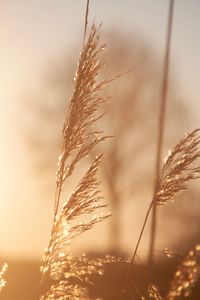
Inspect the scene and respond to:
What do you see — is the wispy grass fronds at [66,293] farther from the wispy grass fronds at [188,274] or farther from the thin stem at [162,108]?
the thin stem at [162,108]

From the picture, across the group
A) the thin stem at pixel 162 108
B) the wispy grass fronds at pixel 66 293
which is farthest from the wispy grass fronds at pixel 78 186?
the thin stem at pixel 162 108

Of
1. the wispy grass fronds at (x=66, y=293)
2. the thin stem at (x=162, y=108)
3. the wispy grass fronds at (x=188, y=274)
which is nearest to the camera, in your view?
the wispy grass fronds at (x=188, y=274)

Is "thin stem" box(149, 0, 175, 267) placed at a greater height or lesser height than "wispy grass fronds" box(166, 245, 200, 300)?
greater

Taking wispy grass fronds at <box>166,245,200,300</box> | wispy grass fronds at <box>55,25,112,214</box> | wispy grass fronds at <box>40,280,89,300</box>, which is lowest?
wispy grass fronds at <box>166,245,200,300</box>

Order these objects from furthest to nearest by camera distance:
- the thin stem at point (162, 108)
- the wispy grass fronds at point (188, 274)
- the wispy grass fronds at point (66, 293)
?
the thin stem at point (162, 108), the wispy grass fronds at point (66, 293), the wispy grass fronds at point (188, 274)

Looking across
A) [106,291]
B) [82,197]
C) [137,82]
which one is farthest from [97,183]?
[137,82]

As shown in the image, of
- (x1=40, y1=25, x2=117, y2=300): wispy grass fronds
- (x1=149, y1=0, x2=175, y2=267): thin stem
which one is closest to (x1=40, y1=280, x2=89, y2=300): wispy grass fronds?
(x1=40, y1=25, x2=117, y2=300): wispy grass fronds

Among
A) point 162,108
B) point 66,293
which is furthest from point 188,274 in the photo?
point 162,108

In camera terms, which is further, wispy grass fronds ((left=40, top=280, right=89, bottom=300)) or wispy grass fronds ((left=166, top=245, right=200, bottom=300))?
wispy grass fronds ((left=40, top=280, right=89, bottom=300))

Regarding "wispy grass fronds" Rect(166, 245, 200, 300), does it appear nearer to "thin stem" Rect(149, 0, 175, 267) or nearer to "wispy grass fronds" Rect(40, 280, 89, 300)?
"wispy grass fronds" Rect(40, 280, 89, 300)

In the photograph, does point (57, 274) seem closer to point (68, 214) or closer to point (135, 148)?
point (68, 214)

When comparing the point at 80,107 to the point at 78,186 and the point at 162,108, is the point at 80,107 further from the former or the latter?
the point at 162,108

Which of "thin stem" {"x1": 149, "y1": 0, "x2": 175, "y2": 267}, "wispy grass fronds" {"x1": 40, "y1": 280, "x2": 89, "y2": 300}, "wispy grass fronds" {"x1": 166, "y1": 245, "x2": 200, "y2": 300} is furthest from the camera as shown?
"thin stem" {"x1": 149, "y1": 0, "x2": 175, "y2": 267}

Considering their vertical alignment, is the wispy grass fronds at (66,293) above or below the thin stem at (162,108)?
below
